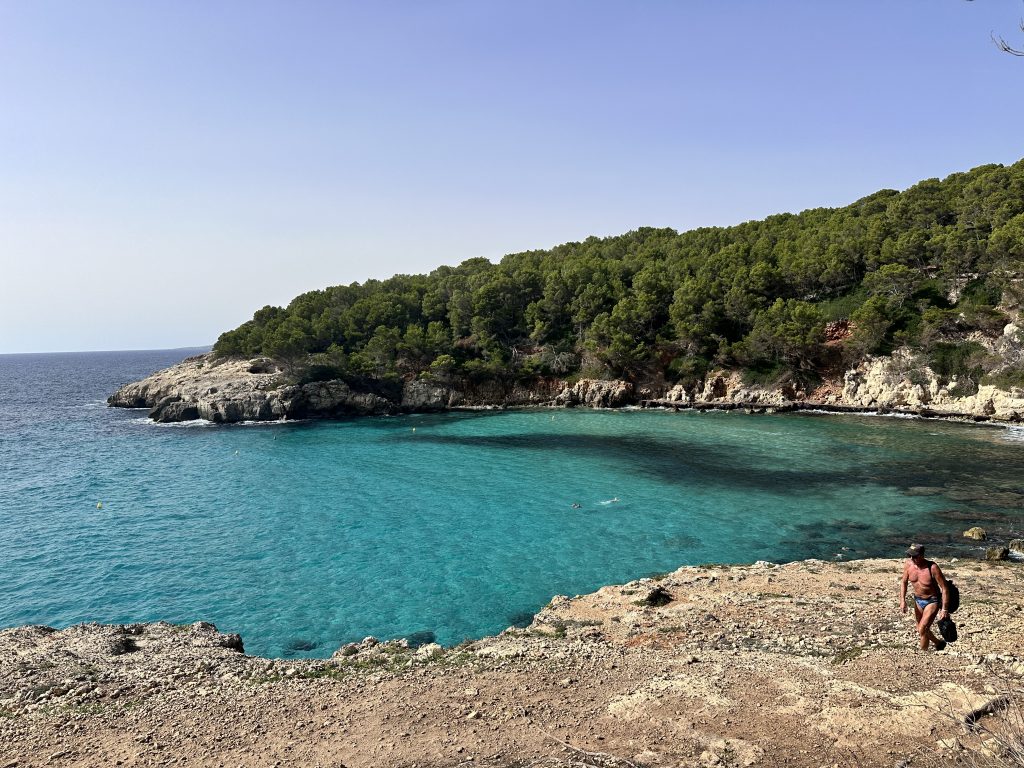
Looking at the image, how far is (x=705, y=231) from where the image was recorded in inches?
3720

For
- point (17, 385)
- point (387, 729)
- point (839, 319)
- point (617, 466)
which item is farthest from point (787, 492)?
point (17, 385)

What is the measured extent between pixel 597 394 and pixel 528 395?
9623 millimetres

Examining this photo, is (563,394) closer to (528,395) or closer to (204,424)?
(528,395)

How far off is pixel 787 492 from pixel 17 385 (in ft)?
569

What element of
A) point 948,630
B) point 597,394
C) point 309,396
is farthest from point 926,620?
point 309,396

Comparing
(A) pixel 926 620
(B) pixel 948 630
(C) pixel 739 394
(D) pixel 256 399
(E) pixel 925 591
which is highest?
A: (D) pixel 256 399

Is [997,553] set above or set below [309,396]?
below

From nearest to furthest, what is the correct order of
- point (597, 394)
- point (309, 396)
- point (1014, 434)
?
point (1014, 434) < point (309, 396) < point (597, 394)

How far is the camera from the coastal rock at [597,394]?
70188 millimetres

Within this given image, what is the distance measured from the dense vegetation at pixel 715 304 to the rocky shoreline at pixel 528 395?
2.00 metres

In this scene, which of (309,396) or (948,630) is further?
(309,396)

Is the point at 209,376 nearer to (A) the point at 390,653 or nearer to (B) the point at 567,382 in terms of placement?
(B) the point at 567,382

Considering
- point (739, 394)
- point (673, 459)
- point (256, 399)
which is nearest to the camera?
point (673, 459)

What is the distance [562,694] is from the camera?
1177cm
